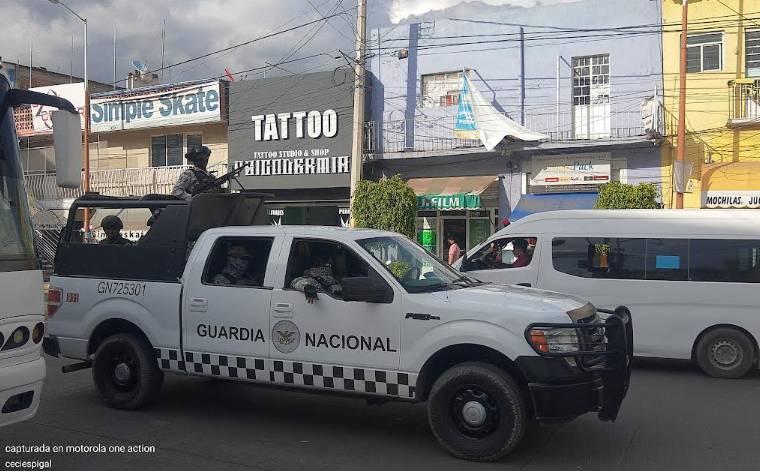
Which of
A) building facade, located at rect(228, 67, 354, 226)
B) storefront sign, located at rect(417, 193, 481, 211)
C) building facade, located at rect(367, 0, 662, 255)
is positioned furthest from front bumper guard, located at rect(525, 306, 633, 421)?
building facade, located at rect(228, 67, 354, 226)

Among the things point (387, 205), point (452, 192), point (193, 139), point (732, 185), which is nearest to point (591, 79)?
point (732, 185)

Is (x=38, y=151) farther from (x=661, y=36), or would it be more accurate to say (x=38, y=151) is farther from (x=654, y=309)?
(x=654, y=309)

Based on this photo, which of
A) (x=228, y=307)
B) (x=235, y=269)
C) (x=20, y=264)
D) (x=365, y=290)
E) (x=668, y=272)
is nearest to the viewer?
(x=20, y=264)

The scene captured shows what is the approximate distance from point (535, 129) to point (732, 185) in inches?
220

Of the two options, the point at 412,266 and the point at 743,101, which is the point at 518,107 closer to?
the point at 743,101

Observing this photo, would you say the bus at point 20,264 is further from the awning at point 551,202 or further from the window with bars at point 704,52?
the window with bars at point 704,52

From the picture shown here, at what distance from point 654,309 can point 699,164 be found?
1108 centimetres

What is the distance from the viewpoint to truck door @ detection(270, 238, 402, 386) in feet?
18.9

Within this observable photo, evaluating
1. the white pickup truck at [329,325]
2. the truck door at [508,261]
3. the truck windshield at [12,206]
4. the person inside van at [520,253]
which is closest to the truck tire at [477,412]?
the white pickup truck at [329,325]

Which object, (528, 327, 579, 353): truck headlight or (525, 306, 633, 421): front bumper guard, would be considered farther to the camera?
(525, 306, 633, 421): front bumper guard

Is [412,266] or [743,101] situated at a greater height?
[743,101]

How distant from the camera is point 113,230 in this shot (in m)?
7.79

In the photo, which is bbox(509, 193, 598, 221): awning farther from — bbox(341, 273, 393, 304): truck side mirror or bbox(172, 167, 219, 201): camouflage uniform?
bbox(341, 273, 393, 304): truck side mirror

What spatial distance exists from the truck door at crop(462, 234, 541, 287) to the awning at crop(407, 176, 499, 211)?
1050 cm
